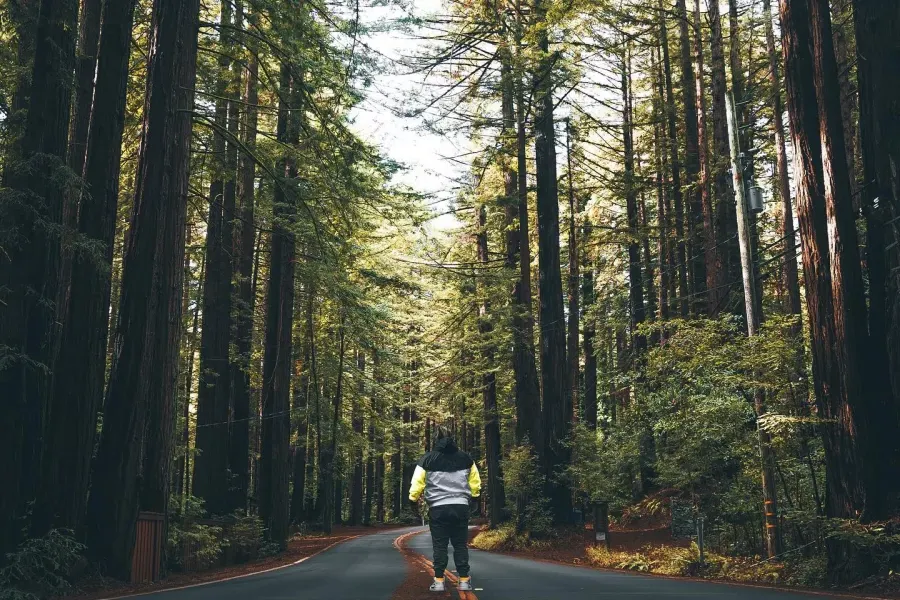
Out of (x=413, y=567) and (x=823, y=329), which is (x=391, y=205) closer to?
(x=413, y=567)

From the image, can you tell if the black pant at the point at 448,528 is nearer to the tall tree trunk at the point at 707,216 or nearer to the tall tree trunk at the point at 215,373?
the tall tree trunk at the point at 215,373

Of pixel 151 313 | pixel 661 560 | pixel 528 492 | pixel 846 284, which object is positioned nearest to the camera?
pixel 846 284

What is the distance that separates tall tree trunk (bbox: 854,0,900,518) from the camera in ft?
34.9

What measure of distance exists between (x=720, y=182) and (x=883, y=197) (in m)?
11.4

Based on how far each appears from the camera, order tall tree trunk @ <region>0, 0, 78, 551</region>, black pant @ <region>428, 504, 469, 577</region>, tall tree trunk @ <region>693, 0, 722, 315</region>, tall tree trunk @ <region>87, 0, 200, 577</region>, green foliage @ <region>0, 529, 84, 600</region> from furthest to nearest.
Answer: tall tree trunk @ <region>693, 0, 722, 315</region>, tall tree trunk @ <region>87, 0, 200, 577</region>, tall tree trunk @ <region>0, 0, 78, 551</region>, green foliage @ <region>0, 529, 84, 600</region>, black pant @ <region>428, 504, 469, 577</region>

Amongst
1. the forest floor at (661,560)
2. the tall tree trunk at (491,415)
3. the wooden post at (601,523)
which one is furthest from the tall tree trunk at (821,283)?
the tall tree trunk at (491,415)

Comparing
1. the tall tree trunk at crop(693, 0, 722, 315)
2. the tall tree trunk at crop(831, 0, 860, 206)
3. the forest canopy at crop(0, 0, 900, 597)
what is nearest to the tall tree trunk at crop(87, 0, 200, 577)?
the forest canopy at crop(0, 0, 900, 597)

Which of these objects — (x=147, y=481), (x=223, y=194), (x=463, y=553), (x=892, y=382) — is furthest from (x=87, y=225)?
(x=892, y=382)

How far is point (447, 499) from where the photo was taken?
855 cm

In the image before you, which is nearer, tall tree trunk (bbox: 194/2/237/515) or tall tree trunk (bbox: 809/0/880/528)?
tall tree trunk (bbox: 809/0/880/528)

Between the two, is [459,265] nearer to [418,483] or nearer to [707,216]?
[707,216]

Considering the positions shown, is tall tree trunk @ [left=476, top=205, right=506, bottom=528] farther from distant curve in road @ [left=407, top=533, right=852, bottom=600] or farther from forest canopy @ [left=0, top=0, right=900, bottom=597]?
distant curve in road @ [left=407, top=533, right=852, bottom=600]

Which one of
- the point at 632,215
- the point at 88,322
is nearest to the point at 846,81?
the point at 632,215

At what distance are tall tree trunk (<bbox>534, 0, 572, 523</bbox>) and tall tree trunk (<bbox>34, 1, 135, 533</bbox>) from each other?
1270 cm
